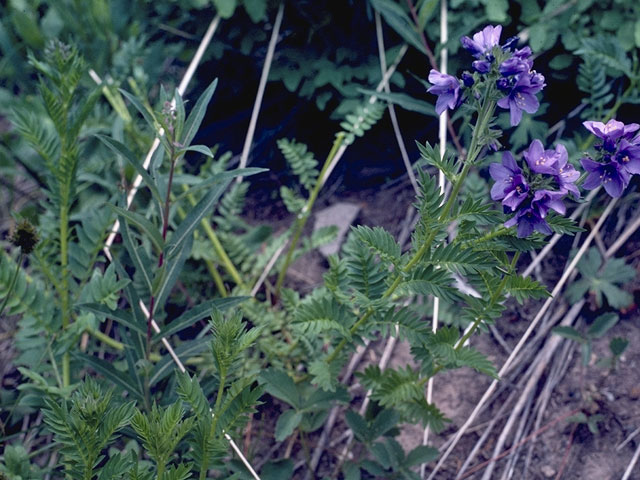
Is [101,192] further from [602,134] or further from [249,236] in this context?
[602,134]

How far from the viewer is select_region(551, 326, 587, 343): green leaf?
209 cm

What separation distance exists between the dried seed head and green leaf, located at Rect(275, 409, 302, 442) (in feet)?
2.85

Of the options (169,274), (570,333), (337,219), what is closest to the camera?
(169,274)

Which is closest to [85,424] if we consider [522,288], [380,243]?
[380,243]

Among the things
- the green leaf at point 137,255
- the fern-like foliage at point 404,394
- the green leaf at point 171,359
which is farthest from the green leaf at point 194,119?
the fern-like foliage at point 404,394

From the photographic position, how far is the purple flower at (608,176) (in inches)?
54.4

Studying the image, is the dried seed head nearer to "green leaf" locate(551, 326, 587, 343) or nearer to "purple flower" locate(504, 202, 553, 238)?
"purple flower" locate(504, 202, 553, 238)

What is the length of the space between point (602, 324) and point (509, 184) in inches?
39.7

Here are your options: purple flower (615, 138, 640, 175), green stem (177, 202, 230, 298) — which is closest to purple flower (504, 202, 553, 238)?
purple flower (615, 138, 640, 175)

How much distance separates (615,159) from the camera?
1.39m

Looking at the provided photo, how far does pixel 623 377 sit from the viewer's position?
2.10 meters

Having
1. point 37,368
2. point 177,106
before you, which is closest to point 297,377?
point 37,368

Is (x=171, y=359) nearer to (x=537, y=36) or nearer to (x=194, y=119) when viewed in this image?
(x=194, y=119)

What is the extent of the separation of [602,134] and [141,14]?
2297 mm
